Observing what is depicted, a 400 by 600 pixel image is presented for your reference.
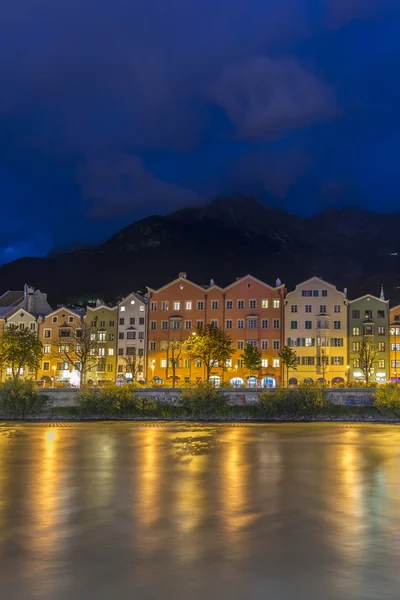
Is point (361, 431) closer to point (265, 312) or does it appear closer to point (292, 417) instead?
point (292, 417)

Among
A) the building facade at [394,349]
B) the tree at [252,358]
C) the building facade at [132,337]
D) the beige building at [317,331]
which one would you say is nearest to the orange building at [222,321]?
the building facade at [132,337]

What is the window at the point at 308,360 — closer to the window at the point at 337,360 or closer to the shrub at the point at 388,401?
the window at the point at 337,360

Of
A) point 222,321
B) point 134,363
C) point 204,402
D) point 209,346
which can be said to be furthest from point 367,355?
point 134,363

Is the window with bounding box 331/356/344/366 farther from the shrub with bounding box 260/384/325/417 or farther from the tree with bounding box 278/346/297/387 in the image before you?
the shrub with bounding box 260/384/325/417

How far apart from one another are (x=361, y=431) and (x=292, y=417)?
28.5 feet

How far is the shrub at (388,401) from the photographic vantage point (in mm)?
54906

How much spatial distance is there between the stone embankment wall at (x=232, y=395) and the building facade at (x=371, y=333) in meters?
22.3

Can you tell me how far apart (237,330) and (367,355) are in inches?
688

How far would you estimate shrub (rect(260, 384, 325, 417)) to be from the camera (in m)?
54.8

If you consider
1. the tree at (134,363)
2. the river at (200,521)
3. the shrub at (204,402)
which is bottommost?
the river at (200,521)

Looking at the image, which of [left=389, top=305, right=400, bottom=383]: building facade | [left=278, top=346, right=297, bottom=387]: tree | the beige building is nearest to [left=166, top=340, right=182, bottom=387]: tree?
[left=278, top=346, right=297, bottom=387]: tree

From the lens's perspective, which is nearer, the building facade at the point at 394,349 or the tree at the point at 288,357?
the tree at the point at 288,357

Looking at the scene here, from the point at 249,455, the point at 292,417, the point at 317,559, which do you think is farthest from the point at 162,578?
the point at 292,417

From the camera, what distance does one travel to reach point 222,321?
85.4 meters
